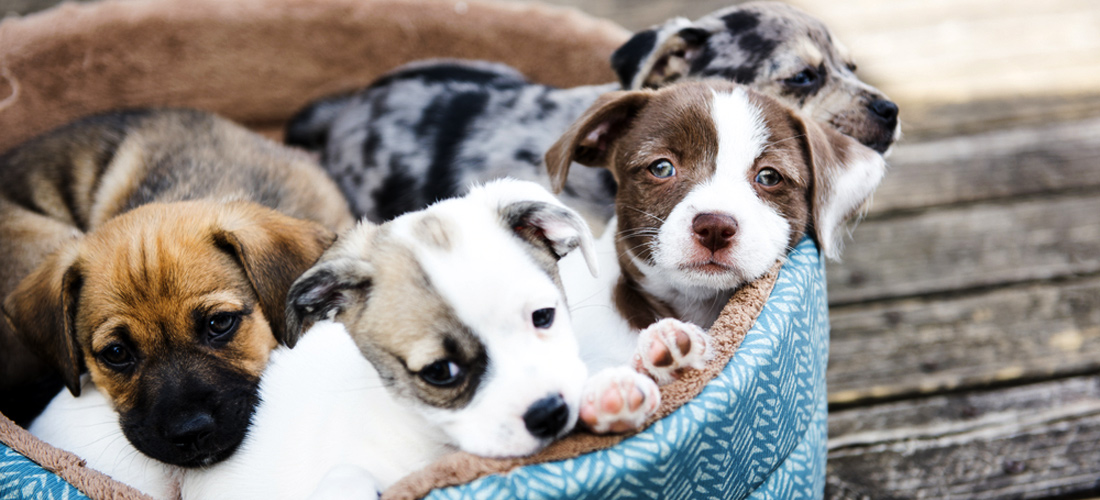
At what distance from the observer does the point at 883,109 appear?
3.20 m

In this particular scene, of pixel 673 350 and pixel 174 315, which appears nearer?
pixel 673 350

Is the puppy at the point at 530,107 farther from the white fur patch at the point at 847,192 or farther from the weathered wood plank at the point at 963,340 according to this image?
the weathered wood plank at the point at 963,340

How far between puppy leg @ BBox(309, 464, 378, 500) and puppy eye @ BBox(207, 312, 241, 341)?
71cm

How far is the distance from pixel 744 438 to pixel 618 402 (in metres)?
0.49

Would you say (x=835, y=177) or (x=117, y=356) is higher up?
(x=835, y=177)

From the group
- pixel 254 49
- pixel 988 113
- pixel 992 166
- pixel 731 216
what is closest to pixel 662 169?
pixel 731 216

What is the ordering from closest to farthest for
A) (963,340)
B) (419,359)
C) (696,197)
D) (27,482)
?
(419,359) < (27,482) < (696,197) < (963,340)

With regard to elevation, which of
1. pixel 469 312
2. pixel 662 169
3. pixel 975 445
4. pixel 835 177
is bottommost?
pixel 975 445

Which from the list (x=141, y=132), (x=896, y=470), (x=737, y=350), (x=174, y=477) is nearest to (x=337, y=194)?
(x=141, y=132)

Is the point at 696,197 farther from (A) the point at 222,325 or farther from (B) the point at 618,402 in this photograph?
(A) the point at 222,325

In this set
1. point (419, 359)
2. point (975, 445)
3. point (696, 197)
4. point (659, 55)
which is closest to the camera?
point (419, 359)

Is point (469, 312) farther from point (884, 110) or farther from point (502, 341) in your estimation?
point (884, 110)

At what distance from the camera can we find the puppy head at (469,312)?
2.01 m

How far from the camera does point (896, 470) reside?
3.35m
